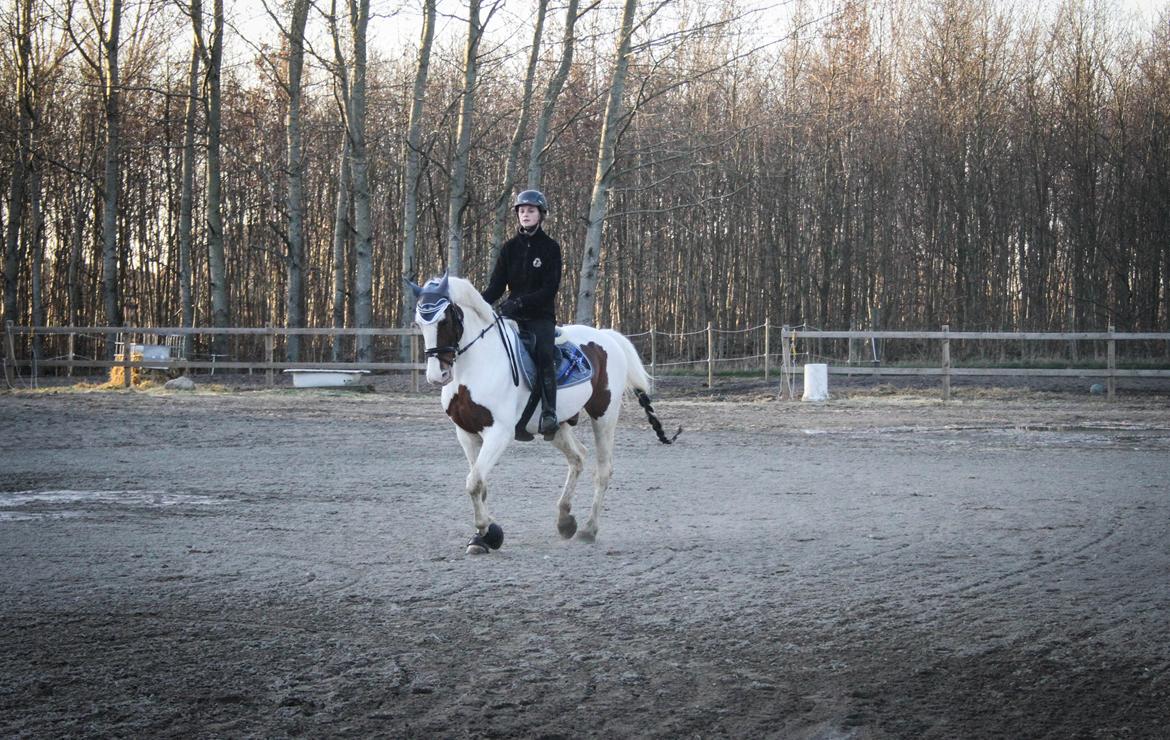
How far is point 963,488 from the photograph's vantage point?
33.8 ft

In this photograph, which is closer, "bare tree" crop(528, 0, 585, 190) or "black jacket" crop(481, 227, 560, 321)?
"black jacket" crop(481, 227, 560, 321)

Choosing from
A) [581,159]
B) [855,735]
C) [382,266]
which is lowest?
[855,735]

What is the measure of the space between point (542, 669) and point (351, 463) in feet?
26.7

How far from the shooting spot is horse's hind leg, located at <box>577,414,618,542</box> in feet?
25.3

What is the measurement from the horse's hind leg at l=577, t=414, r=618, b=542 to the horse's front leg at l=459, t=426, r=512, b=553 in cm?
74

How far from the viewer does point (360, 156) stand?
2612 cm

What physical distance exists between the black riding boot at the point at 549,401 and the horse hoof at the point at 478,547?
1041 mm

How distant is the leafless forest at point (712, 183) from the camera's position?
31844 mm

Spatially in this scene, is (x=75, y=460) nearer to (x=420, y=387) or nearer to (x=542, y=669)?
(x=542, y=669)

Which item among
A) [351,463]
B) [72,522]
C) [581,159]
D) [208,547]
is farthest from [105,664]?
[581,159]

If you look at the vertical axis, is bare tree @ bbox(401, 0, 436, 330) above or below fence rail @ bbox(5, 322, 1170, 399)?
above

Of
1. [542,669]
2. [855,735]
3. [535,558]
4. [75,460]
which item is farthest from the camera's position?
[75,460]

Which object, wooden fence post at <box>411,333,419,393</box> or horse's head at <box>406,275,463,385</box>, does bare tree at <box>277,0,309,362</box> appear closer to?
wooden fence post at <box>411,333,419,393</box>

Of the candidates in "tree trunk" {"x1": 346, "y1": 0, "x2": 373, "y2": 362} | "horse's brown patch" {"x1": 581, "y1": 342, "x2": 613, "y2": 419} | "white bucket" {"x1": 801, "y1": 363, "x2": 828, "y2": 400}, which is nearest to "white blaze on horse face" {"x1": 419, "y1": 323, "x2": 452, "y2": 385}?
"horse's brown patch" {"x1": 581, "y1": 342, "x2": 613, "y2": 419}
